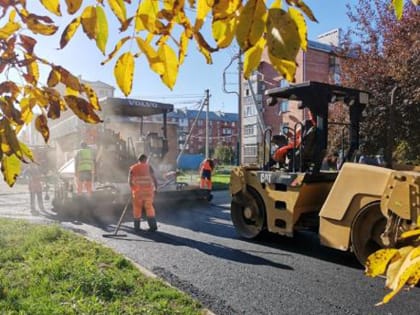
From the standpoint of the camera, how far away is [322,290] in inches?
187

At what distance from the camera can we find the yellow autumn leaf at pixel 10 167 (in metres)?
1.34

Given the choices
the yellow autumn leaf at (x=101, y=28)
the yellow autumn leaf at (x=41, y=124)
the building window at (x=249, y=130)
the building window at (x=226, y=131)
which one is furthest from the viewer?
the building window at (x=226, y=131)

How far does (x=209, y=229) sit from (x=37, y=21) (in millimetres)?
7599

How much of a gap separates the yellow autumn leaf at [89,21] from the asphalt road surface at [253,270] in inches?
136

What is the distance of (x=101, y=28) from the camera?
3.79ft

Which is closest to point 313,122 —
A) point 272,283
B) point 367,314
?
point 272,283

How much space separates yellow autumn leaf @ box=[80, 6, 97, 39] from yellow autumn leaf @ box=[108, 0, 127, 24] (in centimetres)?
8

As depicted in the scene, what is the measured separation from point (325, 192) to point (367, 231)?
1.23 m

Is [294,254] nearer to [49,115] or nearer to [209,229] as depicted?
[209,229]

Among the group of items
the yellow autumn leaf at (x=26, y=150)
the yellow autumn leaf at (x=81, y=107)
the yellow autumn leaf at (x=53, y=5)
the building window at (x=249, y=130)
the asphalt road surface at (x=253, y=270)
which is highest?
the building window at (x=249, y=130)

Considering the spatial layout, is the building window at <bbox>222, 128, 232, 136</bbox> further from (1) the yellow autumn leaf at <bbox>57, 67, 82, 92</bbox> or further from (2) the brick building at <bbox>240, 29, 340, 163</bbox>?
(1) the yellow autumn leaf at <bbox>57, 67, 82, 92</bbox>

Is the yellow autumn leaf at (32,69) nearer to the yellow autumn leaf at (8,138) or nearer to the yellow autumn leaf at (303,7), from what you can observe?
the yellow autumn leaf at (8,138)

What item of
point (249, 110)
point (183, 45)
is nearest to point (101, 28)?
point (183, 45)

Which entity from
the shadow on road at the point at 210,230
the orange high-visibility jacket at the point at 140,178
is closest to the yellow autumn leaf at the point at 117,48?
the shadow on road at the point at 210,230
